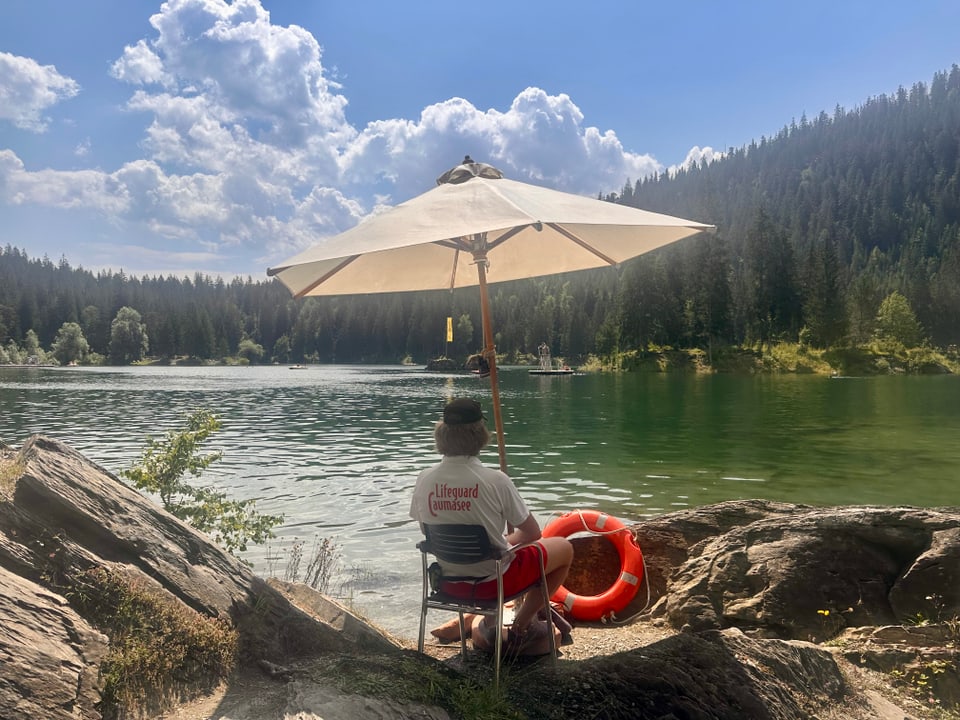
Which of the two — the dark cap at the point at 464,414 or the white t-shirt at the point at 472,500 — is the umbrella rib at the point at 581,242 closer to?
the dark cap at the point at 464,414

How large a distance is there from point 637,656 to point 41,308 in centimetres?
22638

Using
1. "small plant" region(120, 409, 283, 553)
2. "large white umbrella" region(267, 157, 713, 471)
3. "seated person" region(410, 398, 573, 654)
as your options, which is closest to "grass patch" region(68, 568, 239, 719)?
"seated person" region(410, 398, 573, 654)

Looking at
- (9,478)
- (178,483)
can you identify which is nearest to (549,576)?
(9,478)

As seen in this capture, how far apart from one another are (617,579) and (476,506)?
A: 8.58 feet

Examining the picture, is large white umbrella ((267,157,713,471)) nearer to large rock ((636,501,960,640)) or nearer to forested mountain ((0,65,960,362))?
large rock ((636,501,960,640))

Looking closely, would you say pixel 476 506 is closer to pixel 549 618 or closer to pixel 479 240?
pixel 549 618

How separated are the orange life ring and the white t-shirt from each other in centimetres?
174

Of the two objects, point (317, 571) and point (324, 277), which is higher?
point (324, 277)

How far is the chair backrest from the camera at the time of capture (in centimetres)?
421

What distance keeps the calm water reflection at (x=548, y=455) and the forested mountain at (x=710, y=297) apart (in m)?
53.0

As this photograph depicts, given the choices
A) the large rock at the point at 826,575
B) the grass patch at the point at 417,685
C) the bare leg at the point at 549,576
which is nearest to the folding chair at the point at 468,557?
the bare leg at the point at 549,576

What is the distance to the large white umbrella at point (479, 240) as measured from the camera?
467 cm

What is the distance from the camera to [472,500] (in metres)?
4.26

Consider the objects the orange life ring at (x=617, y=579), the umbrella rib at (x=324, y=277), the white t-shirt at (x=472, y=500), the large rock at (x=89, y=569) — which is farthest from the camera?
the umbrella rib at (x=324, y=277)
